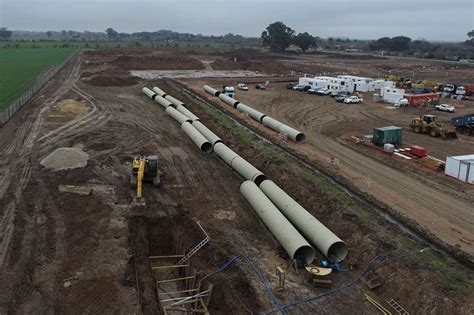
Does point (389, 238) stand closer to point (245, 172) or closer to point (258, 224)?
point (258, 224)

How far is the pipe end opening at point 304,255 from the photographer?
19.1 metres

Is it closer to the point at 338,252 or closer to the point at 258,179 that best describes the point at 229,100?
the point at 258,179

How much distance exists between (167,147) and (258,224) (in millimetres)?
15468

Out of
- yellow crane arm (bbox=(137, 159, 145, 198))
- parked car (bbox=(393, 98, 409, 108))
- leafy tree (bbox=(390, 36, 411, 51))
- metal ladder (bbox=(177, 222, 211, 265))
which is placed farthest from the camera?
leafy tree (bbox=(390, 36, 411, 51))

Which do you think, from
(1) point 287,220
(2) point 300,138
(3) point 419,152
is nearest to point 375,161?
(3) point 419,152

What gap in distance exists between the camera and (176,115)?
45.4 m

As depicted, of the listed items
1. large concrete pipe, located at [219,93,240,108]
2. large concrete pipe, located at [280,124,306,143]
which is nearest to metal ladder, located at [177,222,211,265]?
large concrete pipe, located at [280,124,306,143]

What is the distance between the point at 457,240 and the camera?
20922 millimetres

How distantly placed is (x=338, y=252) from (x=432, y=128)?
26.5 meters

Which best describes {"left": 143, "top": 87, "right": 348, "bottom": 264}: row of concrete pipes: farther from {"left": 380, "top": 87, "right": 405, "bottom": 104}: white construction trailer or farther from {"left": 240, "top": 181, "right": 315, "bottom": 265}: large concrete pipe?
{"left": 380, "top": 87, "right": 405, "bottom": 104}: white construction trailer

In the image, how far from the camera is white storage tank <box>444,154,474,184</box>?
94.2ft

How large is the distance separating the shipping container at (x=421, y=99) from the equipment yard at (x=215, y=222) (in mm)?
17223

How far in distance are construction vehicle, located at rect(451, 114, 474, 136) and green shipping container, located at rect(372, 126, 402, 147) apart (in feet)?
29.4

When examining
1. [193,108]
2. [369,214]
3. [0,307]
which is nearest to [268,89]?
[193,108]
